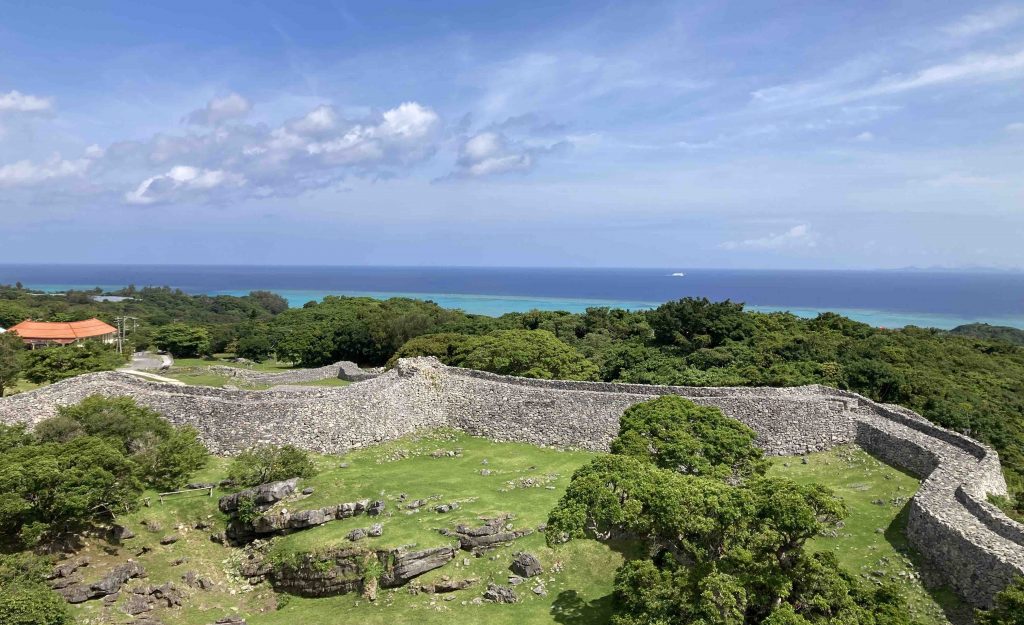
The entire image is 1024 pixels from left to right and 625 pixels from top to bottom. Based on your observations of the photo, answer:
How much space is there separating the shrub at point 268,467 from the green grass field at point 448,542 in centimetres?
93

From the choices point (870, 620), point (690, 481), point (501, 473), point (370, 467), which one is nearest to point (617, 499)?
point (690, 481)

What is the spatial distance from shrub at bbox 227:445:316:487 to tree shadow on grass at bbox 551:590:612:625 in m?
10.6

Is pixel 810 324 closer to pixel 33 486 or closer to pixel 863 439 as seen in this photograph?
pixel 863 439

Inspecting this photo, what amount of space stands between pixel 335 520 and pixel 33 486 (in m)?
7.98

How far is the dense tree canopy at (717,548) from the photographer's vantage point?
424 inches

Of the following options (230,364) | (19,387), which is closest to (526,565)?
(19,387)

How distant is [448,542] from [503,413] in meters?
10.8

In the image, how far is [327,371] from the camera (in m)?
38.9

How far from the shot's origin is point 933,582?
14.3 metres

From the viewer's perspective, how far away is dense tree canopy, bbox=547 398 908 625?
1077 centimetres

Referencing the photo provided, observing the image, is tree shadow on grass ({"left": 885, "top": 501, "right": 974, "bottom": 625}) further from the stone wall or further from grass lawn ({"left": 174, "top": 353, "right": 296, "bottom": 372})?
grass lawn ({"left": 174, "top": 353, "right": 296, "bottom": 372})

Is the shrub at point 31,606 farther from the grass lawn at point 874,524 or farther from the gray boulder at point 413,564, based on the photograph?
the grass lawn at point 874,524

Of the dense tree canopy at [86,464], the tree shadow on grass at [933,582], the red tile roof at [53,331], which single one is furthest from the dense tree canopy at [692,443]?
the red tile roof at [53,331]

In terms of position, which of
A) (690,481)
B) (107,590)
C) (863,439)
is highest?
(690,481)
